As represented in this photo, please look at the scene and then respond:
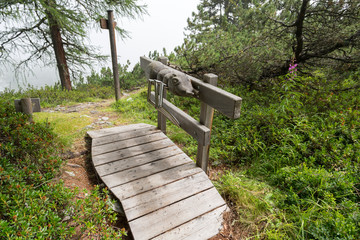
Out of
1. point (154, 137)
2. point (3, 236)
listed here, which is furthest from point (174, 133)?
point (3, 236)

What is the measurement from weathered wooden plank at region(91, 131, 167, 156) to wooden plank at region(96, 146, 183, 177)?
0.38 meters

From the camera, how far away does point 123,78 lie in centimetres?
1019

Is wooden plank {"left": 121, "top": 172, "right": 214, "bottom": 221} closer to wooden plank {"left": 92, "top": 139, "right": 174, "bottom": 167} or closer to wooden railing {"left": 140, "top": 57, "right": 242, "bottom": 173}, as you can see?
wooden railing {"left": 140, "top": 57, "right": 242, "bottom": 173}

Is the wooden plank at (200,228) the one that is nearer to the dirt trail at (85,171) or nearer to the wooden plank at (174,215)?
the wooden plank at (174,215)

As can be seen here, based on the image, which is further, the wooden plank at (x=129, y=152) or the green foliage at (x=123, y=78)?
the green foliage at (x=123, y=78)

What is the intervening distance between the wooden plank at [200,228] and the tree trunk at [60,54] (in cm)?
833

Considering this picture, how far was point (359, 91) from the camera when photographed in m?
4.82

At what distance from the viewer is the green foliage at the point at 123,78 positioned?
400 inches

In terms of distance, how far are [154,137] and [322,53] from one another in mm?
4795

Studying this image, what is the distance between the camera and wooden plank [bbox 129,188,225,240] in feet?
7.07

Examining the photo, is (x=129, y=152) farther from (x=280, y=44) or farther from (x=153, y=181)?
(x=280, y=44)

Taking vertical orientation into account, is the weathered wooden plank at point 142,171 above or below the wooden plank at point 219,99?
below

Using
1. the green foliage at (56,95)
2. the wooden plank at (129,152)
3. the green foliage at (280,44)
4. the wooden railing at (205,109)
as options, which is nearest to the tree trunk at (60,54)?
the green foliage at (56,95)

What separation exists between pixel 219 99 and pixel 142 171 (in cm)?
155
